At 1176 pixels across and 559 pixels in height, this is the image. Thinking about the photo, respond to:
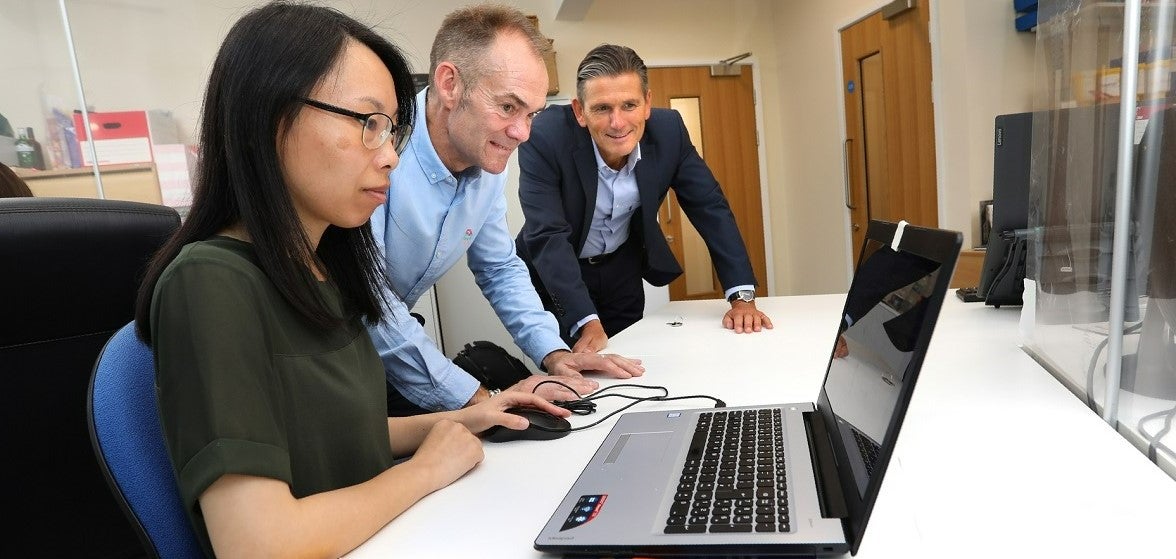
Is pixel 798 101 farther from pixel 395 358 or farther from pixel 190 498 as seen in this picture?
pixel 190 498

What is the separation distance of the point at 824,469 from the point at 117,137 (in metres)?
3.52

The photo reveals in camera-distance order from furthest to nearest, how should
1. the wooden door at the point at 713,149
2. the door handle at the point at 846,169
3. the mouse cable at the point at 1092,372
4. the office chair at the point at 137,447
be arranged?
the wooden door at the point at 713,149
the door handle at the point at 846,169
the mouse cable at the point at 1092,372
the office chair at the point at 137,447

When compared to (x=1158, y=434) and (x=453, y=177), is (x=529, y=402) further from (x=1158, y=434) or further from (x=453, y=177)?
(x=1158, y=434)

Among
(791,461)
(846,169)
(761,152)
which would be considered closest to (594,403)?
(791,461)

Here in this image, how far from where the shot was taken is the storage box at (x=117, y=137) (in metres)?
3.21

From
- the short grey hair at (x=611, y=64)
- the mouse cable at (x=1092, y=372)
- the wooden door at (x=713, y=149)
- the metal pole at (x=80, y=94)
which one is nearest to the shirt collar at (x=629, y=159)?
the short grey hair at (x=611, y=64)

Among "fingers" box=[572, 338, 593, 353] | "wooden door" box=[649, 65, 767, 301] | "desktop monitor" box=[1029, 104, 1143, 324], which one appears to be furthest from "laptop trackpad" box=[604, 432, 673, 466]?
"wooden door" box=[649, 65, 767, 301]

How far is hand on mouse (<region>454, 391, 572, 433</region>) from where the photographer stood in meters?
1.07

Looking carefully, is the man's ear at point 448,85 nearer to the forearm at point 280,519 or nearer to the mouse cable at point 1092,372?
the forearm at point 280,519

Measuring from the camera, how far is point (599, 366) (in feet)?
4.86

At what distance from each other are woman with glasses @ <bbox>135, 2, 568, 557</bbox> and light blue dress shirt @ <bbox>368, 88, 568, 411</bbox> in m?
0.38

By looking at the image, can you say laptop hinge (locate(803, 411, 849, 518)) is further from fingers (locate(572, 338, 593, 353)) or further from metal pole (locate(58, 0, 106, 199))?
metal pole (locate(58, 0, 106, 199))

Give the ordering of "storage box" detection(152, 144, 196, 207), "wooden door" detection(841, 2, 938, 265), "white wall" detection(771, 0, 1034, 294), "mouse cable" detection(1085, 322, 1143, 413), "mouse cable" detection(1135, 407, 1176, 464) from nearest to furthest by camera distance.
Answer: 1. "mouse cable" detection(1135, 407, 1176, 464)
2. "mouse cable" detection(1085, 322, 1143, 413)
3. "white wall" detection(771, 0, 1034, 294)
4. "storage box" detection(152, 144, 196, 207)
5. "wooden door" detection(841, 2, 938, 265)

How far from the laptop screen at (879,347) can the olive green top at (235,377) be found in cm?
53
